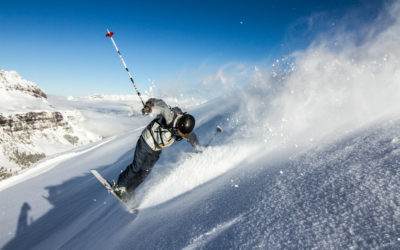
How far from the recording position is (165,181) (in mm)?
5621

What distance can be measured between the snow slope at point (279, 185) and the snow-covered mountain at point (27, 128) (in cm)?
9765

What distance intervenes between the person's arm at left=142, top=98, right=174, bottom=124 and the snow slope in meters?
1.72

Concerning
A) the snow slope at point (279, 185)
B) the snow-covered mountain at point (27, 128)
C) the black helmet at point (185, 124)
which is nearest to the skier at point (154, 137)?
the black helmet at point (185, 124)

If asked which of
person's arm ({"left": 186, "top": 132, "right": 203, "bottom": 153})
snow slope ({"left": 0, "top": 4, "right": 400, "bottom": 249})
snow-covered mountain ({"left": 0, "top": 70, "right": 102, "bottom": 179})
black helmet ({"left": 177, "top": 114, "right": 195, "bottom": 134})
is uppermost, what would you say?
snow-covered mountain ({"left": 0, "top": 70, "right": 102, "bottom": 179})

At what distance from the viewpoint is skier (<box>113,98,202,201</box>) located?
4914 mm

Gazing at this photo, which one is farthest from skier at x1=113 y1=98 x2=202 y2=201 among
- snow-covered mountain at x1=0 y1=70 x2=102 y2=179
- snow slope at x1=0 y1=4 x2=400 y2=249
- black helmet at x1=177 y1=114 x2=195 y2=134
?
snow-covered mountain at x1=0 y1=70 x2=102 y2=179

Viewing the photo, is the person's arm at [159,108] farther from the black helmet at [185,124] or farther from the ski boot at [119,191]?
the ski boot at [119,191]

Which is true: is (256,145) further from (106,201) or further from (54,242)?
(54,242)

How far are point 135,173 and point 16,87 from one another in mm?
181261

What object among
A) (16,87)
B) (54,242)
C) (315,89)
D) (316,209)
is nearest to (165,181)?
(54,242)

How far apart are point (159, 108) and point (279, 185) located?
3262mm

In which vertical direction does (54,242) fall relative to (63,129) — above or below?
below

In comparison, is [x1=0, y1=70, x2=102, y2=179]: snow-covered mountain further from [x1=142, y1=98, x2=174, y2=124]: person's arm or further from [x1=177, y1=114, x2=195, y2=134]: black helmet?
[x1=177, y1=114, x2=195, y2=134]: black helmet

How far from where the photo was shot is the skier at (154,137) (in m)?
4.91
